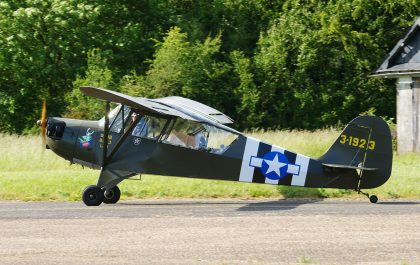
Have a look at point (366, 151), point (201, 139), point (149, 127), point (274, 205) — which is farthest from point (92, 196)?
point (366, 151)

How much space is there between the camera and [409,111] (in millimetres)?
32750

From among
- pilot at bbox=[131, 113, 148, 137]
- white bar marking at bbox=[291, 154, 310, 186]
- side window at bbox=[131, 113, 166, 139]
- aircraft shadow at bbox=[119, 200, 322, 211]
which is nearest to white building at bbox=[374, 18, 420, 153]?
aircraft shadow at bbox=[119, 200, 322, 211]

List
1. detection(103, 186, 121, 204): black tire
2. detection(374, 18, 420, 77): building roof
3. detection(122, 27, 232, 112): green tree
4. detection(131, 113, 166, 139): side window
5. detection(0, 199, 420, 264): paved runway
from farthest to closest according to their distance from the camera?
detection(122, 27, 232, 112): green tree → detection(374, 18, 420, 77): building roof → detection(103, 186, 121, 204): black tire → detection(131, 113, 166, 139): side window → detection(0, 199, 420, 264): paved runway

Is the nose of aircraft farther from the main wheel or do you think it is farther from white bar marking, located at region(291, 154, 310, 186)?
white bar marking, located at region(291, 154, 310, 186)

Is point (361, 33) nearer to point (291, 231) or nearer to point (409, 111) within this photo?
point (409, 111)

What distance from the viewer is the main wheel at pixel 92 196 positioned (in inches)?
700

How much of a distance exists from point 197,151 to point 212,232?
149 inches

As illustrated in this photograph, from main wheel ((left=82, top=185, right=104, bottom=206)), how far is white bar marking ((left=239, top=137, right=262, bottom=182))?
2872mm

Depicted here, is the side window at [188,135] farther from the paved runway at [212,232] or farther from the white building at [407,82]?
the white building at [407,82]

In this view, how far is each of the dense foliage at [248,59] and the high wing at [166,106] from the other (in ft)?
60.9

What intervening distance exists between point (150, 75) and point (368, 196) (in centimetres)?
1868

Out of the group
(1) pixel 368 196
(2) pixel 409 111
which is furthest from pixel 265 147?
(2) pixel 409 111

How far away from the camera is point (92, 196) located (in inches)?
701

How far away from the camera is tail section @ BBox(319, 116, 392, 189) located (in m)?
17.1
